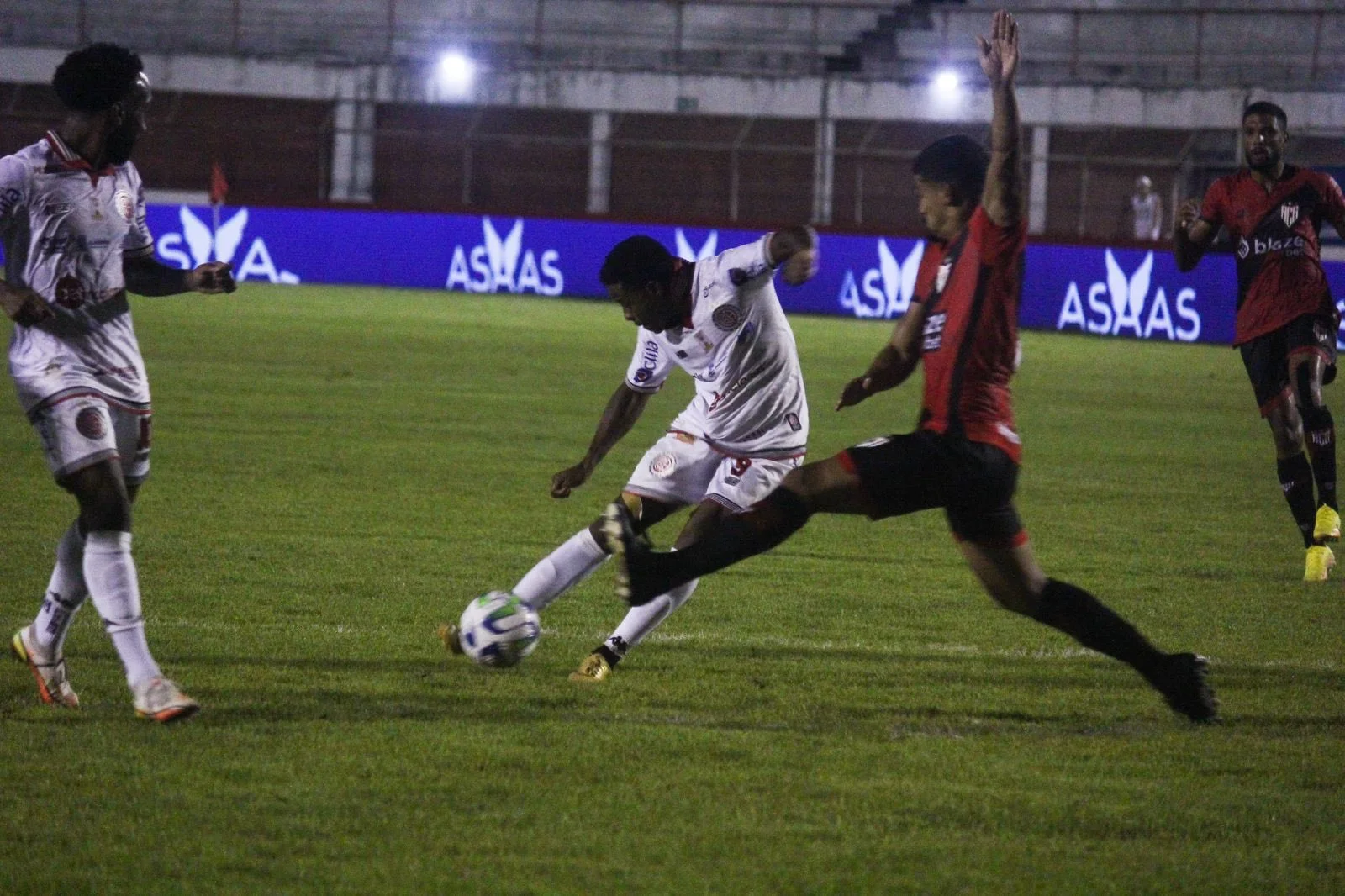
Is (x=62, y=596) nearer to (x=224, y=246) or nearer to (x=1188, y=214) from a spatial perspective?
(x=1188, y=214)

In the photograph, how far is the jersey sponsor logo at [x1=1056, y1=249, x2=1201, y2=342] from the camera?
25984 millimetres

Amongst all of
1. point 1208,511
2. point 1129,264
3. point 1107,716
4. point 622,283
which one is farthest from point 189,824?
point 1129,264

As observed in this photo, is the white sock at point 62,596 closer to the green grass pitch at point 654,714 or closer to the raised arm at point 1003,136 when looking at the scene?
the green grass pitch at point 654,714

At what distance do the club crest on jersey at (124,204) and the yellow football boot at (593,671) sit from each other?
213 centimetres

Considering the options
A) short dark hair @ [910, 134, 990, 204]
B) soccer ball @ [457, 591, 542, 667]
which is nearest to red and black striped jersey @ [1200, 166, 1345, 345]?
short dark hair @ [910, 134, 990, 204]

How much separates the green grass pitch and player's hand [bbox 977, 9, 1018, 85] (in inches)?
79.2

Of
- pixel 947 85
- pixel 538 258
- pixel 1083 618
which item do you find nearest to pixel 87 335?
pixel 1083 618

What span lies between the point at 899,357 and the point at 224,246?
29.5m

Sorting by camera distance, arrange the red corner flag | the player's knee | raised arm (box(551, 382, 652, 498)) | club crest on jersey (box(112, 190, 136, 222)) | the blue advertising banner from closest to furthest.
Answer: club crest on jersey (box(112, 190, 136, 222)) < raised arm (box(551, 382, 652, 498)) < the player's knee < the blue advertising banner < the red corner flag

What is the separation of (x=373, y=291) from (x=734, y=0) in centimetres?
1230

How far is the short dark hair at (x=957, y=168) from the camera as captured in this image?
5.76 meters

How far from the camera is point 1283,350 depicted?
965cm

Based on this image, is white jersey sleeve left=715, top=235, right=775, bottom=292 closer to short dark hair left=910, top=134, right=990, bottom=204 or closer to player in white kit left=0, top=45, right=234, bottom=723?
short dark hair left=910, top=134, right=990, bottom=204

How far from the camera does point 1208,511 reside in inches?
452
